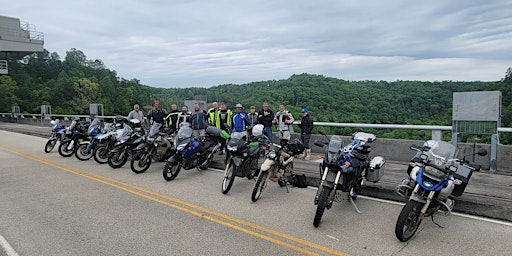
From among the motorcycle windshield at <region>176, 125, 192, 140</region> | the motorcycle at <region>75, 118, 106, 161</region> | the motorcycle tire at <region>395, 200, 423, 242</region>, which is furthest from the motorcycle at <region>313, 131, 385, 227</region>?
the motorcycle at <region>75, 118, 106, 161</region>

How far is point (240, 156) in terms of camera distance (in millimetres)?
7016

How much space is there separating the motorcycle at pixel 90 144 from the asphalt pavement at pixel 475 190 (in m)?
6.65

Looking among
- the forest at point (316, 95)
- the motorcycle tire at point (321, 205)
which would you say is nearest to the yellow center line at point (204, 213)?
the motorcycle tire at point (321, 205)

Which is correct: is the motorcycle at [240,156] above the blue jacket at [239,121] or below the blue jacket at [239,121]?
below

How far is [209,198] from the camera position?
21.3 ft

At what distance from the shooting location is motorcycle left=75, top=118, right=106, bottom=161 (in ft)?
36.6

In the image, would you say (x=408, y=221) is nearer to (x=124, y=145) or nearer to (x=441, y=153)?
(x=441, y=153)

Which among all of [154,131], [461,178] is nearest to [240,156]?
[154,131]

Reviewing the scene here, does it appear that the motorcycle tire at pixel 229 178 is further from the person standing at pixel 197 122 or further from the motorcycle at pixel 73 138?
the motorcycle at pixel 73 138

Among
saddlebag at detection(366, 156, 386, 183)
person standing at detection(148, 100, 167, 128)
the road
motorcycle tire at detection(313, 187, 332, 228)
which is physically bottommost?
the road

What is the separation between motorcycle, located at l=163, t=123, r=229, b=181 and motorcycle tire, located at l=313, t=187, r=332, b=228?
13.6ft

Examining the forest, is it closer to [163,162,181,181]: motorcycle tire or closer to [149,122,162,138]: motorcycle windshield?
[149,122,162,138]: motorcycle windshield

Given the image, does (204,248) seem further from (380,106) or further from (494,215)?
(380,106)

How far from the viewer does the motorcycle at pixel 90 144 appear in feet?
36.6
